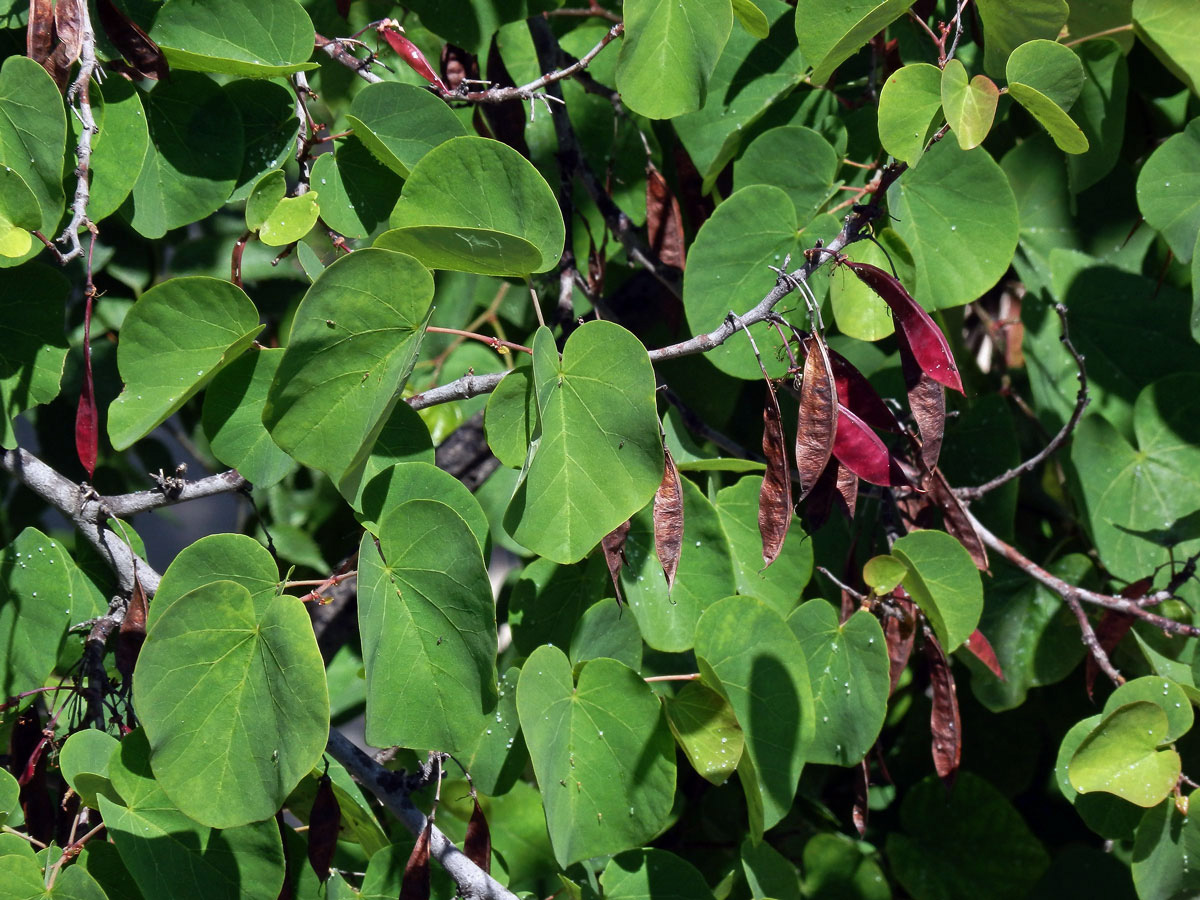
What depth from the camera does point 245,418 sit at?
70cm

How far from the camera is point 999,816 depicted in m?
1.13

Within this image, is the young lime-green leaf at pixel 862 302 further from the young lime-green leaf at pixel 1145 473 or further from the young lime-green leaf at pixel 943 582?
the young lime-green leaf at pixel 1145 473

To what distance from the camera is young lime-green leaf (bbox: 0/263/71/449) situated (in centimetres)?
77

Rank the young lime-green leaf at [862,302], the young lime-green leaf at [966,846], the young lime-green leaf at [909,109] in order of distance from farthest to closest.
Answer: the young lime-green leaf at [966,846]
the young lime-green leaf at [862,302]
the young lime-green leaf at [909,109]

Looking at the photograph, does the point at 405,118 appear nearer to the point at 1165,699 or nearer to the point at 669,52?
the point at 669,52

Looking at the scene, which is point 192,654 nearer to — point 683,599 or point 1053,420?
point 683,599

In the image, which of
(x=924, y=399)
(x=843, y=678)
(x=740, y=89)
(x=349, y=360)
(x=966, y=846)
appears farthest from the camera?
(x=966, y=846)

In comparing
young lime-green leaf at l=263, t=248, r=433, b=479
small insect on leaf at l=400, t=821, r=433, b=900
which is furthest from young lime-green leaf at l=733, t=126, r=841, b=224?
small insect on leaf at l=400, t=821, r=433, b=900

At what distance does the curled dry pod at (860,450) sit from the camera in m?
0.69

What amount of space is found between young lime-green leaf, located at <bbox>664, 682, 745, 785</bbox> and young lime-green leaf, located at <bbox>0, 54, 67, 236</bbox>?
1.98 feet

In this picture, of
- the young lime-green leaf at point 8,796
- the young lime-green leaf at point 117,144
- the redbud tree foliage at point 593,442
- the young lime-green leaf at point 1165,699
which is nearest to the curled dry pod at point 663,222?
the redbud tree foliage at point 593,442

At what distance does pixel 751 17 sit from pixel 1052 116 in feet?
0.92

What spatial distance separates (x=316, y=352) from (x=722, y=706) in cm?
40

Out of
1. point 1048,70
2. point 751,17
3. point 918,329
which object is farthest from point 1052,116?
point 751,17
